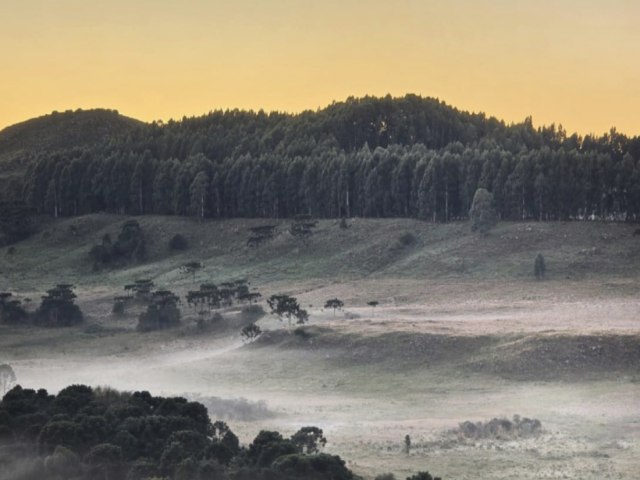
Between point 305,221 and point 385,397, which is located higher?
point 305,221

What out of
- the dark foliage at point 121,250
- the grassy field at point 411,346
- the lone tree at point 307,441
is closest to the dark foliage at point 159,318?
the grassy field at point 411,346

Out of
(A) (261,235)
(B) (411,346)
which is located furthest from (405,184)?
(B) (411,346)

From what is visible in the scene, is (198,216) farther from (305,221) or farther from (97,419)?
(97,419)

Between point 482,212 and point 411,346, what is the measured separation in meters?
63.6

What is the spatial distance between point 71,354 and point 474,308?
134ft

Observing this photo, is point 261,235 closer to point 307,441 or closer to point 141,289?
point 141,289

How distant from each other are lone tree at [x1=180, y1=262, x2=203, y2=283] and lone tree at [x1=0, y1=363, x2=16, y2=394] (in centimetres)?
5992

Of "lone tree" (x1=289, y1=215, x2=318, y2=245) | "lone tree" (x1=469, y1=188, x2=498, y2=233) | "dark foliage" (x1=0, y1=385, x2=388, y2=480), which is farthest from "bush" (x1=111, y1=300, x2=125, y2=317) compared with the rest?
"dark foliage" (x1=0, y1=385, x2=388, y2=480)

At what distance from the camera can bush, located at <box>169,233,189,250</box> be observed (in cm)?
16612

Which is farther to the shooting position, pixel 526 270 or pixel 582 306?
pixel 526 270

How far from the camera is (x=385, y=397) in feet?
226

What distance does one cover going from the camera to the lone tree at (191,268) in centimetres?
13888

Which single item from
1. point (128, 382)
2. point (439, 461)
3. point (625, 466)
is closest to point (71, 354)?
point (128, 382)

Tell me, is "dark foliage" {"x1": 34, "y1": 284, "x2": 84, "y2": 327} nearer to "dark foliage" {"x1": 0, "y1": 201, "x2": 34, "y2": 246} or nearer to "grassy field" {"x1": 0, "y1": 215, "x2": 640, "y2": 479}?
"grassy field" {"x1": 0, "y1": 215, "x2": 640, "y2": 479}
